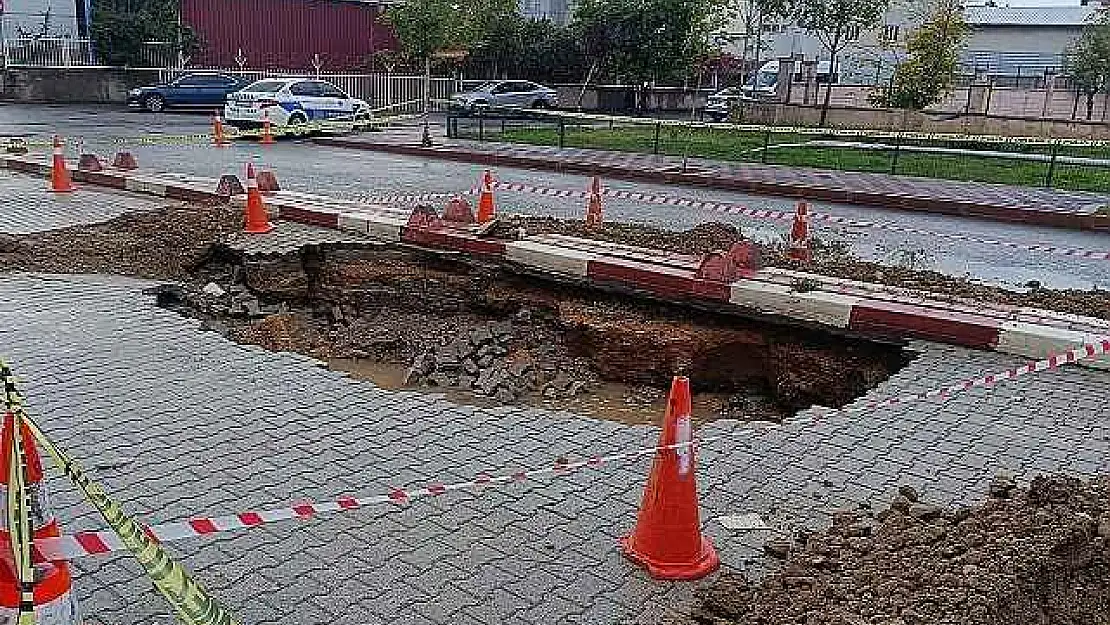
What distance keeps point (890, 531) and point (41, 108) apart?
35205 mm

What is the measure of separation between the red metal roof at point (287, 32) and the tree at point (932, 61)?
23574mm

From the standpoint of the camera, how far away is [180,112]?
3372 centimetres

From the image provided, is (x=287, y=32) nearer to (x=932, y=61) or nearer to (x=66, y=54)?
(x=66, y=54)

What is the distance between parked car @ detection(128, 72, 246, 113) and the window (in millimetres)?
7165

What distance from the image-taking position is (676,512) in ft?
13.2

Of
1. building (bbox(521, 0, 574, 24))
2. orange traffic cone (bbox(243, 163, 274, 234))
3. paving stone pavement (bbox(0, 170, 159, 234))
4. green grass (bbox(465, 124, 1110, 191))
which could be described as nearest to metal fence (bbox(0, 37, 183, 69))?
green grass (bbox(465, 124, 1110, 191))

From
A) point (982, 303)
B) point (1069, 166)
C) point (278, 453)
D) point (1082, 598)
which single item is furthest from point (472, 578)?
point (1069, 166)

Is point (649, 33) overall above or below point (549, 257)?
above

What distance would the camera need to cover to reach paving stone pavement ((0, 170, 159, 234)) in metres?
11.4

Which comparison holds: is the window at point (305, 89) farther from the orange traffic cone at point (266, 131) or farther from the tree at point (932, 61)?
the tree at point (932, 61)

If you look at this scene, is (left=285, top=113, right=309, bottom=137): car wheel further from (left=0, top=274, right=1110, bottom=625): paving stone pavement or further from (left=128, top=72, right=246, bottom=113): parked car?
(left=0, top=274, right=1110, bottom=625): paving stone pavement

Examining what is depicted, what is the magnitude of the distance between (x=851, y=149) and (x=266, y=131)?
542 inches

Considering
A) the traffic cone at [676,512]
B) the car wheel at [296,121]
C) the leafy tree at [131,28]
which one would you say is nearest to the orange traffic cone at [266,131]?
the car wheel at [296,121]

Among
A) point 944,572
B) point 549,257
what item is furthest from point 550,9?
point 944,572
